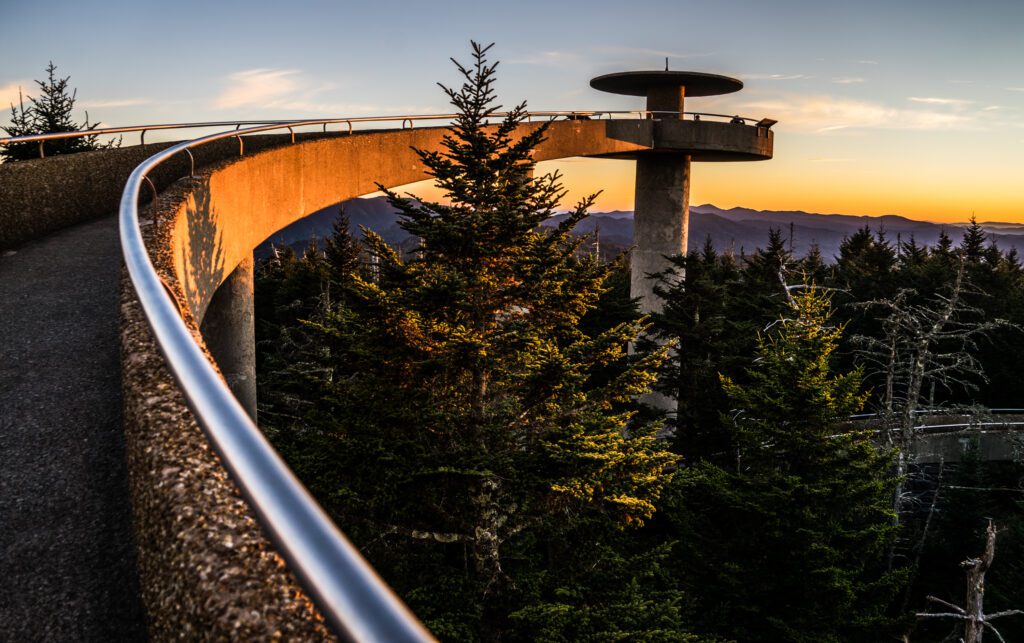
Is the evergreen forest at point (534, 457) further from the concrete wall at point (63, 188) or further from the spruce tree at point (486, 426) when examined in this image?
the concrete wall at point (63, 188)

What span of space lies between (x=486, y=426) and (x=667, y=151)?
2090cm

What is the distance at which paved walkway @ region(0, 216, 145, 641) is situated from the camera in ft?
9.63

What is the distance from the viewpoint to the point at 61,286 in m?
7.61

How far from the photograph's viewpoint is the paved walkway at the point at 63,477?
9.63 feet

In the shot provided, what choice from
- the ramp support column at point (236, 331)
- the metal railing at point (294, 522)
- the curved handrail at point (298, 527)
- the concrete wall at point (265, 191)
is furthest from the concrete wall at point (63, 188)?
the curved handrail at point (298, 527)

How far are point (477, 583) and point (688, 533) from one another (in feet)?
23.2

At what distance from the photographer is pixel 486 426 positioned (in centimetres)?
1227

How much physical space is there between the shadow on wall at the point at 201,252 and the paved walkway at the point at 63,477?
2.17 metres

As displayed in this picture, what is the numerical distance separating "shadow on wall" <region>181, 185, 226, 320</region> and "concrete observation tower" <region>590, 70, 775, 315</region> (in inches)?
805

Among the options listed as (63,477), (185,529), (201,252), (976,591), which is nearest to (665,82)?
(976,591)

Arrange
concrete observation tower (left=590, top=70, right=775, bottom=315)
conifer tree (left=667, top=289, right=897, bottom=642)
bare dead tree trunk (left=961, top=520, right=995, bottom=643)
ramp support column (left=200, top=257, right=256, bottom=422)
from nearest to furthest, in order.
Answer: bare dead tree trunk (left=961, top=520, right=995, bottom=643) → conifer tree (left=667, top=289, right=897, bottom=642) → ramp support column (left=200, top=257, right=256, bottom=422) → concrete observation tower (left=590, top=70, right=775, bottom=315)

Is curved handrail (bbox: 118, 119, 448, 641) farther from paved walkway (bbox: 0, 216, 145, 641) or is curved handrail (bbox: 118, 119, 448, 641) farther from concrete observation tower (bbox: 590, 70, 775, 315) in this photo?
concrete observation tower (bbox: 590, 70, 775, 315)

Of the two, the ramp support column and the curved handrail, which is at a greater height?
the curved handrail

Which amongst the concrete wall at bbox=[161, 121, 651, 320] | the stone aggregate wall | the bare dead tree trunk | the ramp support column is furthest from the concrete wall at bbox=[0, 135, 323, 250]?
the bare dead tree trunk
